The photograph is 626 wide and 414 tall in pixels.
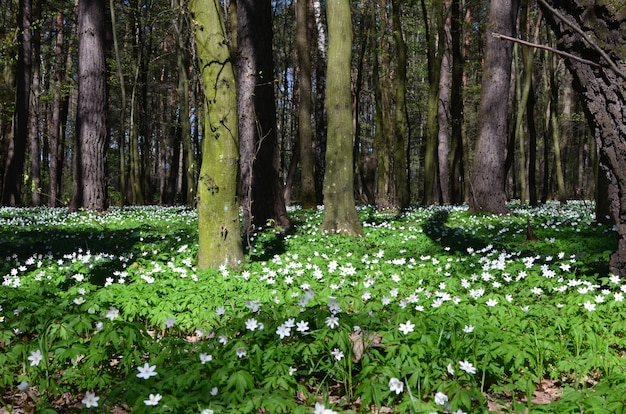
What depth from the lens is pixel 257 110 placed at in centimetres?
1023

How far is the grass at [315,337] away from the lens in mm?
2715

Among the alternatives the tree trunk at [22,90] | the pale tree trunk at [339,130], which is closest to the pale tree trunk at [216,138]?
the pale tree trunk at [339,130]

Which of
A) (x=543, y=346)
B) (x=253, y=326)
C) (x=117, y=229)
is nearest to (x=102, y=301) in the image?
(x=253, y=326)

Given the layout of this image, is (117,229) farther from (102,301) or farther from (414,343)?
(414,343)

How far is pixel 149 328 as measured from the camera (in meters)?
5.02

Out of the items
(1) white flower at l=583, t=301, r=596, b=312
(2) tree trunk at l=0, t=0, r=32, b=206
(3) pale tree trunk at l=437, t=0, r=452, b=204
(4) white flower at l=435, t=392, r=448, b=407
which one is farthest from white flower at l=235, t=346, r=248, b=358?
(3) pale tree trunk at l=437, t=0, r=452, b=204

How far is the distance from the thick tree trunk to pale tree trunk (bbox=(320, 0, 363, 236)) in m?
4.87

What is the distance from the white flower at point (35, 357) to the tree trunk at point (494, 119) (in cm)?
1141

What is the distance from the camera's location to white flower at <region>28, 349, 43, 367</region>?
120 inches

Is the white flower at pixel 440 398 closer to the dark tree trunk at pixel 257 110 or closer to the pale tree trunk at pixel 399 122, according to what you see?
the dark tree trunk at pixel 257 110

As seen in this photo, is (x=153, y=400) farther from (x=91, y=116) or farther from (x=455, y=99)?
(x=455, y=99)

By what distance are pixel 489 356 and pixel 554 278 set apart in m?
2.66

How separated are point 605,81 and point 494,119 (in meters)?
8.78

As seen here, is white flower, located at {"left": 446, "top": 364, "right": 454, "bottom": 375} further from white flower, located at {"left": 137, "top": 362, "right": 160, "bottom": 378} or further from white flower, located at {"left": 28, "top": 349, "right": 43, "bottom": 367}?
white flower, located at {"left": 28, "top": 349, "right": 43, "bottom": 367}
